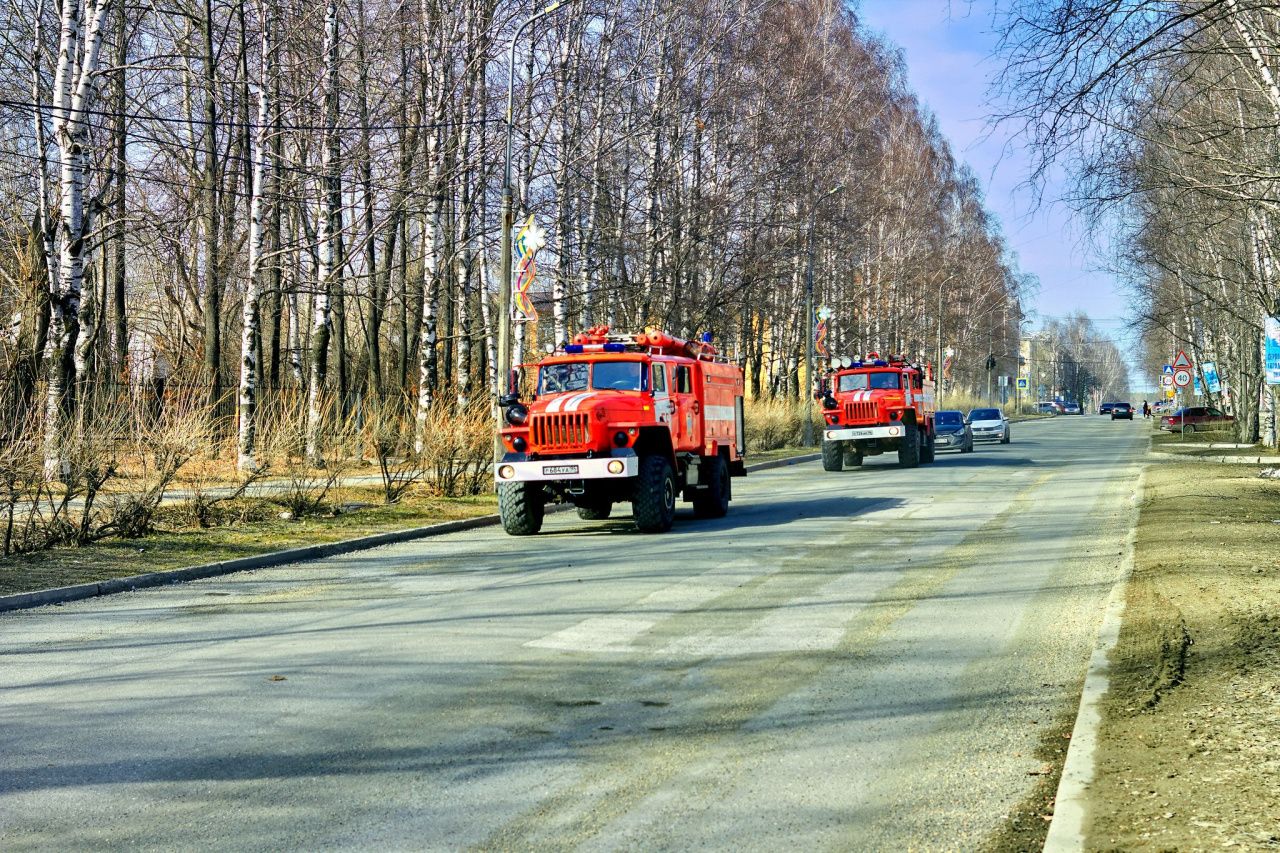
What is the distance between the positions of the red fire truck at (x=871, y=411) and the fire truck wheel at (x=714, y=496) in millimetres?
12319

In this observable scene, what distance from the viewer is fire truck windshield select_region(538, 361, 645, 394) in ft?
60.6

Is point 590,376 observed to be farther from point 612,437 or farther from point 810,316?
point 810,316

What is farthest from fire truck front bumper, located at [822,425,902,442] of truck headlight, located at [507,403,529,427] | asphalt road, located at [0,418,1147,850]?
asphalt road, located at [0,418,1147,850]

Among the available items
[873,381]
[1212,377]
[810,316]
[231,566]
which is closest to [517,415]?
[231,566]

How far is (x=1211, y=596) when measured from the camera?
10352 millimetres

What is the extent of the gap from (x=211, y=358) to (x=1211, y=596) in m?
27.4

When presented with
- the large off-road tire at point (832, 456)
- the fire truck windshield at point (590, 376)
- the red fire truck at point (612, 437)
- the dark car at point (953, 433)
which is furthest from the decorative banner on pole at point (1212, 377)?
the fire truck windshield at point (590, 376)

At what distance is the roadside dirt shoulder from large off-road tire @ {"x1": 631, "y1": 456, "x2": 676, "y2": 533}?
615 centimetres

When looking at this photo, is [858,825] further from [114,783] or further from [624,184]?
[624,184]

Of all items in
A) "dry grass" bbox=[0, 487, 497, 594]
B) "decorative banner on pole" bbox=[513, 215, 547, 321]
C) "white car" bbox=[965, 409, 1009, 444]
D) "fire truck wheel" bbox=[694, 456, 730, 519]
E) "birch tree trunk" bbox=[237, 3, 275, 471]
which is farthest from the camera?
"white car" bbox=[965, 409, 1009, 444]

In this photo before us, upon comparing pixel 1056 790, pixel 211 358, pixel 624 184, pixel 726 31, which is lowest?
pixel 1056 790

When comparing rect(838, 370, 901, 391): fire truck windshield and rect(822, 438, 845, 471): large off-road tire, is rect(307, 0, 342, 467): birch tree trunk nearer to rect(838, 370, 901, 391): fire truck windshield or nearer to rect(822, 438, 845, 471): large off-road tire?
rect(822, 438, 845, 471): large off-road tire

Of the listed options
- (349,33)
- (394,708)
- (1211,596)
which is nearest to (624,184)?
(349,33)

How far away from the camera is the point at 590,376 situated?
18625 millimetres
